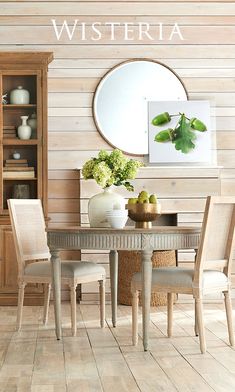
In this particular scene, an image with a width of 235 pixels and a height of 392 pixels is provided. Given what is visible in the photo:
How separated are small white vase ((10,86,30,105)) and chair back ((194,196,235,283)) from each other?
101 inches

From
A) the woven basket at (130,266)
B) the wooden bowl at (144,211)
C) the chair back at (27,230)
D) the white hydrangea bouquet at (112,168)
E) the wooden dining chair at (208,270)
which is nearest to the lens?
the wooden dining chair at (208,270)

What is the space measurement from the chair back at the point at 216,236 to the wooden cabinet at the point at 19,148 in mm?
2216

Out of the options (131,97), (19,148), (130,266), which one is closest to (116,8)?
(131,97)

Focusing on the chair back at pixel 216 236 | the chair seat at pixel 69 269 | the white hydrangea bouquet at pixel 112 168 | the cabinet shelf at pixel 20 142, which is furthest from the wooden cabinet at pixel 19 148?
the chair back at pixel 216 236

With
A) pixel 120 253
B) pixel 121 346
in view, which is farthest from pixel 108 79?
pixel 121 346

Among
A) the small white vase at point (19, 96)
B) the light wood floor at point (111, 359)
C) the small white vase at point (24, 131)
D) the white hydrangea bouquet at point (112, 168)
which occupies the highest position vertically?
the small white vase at point (19, 96)

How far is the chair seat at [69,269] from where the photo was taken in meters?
4.65

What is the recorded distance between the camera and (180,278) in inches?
161

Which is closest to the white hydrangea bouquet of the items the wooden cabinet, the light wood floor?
the light wood floor

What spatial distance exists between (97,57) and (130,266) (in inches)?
71.3

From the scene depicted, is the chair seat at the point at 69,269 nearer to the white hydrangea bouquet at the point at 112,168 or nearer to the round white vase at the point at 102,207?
the round white vase at the point at 102,207

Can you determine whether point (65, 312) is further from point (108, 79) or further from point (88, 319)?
point (108, 79)

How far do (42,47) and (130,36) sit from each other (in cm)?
76

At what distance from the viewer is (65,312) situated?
573cm
